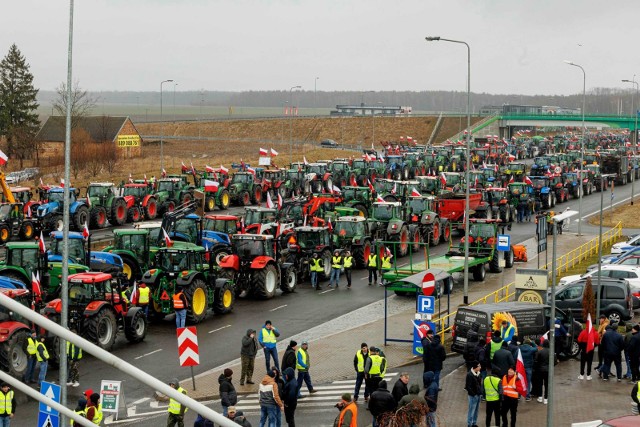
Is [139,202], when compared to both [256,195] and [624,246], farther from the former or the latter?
[624,246]

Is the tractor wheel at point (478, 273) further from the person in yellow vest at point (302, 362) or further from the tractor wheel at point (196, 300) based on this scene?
the person in yellow vest at point (302, 362)

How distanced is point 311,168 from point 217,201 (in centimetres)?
891

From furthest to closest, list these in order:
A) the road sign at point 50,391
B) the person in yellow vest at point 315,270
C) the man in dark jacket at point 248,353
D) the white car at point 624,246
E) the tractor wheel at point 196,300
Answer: the white car at point 624,246 < the person in yellow vest at point 315,270 < the tractor wheel at point 196,300 < the man in dark jacket at point 248,353 < the road sign at point 50,391

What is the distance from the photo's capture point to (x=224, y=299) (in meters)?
28.3

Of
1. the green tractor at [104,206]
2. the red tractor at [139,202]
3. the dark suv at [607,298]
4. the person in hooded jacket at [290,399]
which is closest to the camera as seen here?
the person in hooded jacket at [290,399]

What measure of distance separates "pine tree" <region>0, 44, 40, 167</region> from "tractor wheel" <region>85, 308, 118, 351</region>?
64.2 meters

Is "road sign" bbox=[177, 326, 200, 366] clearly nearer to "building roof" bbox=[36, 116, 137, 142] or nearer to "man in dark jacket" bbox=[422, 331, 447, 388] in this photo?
"man in dark jacket" bbox=[422, 331, 447, 388]

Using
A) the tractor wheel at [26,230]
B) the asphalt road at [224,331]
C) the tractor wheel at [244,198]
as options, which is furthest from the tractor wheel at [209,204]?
the asphalt road at [224,331]

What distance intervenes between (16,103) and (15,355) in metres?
71.2

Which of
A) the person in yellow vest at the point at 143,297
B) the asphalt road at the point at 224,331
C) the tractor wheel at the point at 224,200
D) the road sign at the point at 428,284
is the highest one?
the tractor wheel at the point at 224,200

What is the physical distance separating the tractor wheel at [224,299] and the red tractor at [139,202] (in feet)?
63.5

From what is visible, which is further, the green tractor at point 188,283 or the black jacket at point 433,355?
the green tractor at point 188,283

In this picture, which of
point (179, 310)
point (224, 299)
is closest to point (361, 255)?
point (224, 299)

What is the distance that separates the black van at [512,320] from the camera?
22.5m
